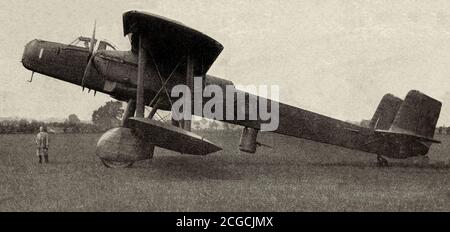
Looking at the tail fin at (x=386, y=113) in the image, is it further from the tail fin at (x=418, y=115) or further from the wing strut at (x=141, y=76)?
the wing strut at (x=141, y=76)

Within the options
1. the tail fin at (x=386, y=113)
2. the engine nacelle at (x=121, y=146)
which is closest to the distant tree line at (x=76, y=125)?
the tail fin at (x=386, y=113)

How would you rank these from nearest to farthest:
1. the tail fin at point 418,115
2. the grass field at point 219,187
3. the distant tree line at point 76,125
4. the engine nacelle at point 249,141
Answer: the grass field at point 219,187 < the engine nacelle at point 249,141 < the tail fin at point 418,115 < the distant tree line at point 76,125

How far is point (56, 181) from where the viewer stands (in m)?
8.12

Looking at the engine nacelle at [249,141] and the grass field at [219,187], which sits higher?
the engine nacelle at [249,141]

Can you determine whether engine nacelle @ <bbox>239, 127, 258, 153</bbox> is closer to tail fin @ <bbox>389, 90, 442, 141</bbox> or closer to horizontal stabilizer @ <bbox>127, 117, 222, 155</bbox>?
horizontal stabilizer @ <bbox>127, 117, 222, 155</bbox>

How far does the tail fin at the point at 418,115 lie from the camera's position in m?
11.7

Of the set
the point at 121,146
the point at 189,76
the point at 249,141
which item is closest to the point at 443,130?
the point at 249,141

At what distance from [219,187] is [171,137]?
4.68ft

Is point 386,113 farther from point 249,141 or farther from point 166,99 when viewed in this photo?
point 166,99

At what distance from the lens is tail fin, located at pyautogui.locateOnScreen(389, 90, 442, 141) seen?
461 inches

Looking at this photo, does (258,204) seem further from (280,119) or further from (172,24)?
(280,119)

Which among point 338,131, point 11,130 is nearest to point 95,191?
point 338,131

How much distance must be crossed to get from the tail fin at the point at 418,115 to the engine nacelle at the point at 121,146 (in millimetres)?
7234

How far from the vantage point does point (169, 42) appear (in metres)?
9.05
